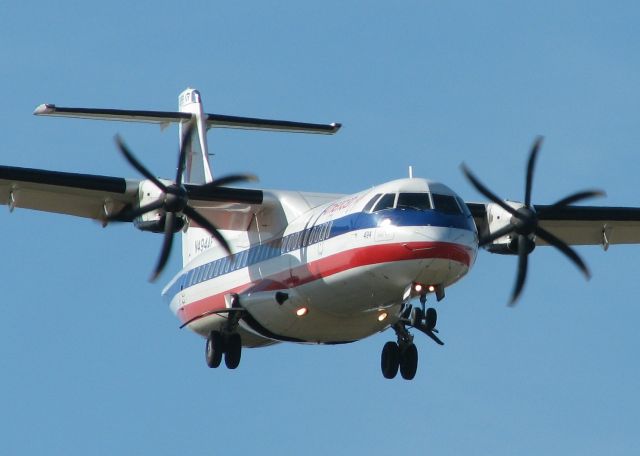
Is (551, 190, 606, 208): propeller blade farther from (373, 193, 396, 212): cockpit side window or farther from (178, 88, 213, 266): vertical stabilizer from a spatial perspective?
(178, 88, 213, 266): vertical stabilizer

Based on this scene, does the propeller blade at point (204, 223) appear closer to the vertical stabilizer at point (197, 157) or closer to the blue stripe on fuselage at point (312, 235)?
the blue stripe on fuselage at point (312, 235)

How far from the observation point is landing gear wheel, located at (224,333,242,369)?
34.8m

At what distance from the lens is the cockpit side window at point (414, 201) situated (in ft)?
99.3

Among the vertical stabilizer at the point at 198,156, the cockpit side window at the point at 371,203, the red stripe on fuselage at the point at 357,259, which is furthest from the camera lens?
the vertical stabilizer at the point at 198,156

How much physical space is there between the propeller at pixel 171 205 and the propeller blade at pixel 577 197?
6.64 meters

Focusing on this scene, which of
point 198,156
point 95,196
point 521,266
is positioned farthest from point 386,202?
point 198,156

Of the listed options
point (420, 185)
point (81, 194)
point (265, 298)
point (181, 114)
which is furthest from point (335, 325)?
point (181, 114)

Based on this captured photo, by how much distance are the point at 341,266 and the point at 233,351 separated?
492cm

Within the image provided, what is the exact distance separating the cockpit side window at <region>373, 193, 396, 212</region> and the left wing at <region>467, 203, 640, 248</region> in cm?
477

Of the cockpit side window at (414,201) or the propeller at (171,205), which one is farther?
the propeller at (171,205)

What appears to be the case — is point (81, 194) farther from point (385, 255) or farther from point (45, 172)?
point (385, 255)

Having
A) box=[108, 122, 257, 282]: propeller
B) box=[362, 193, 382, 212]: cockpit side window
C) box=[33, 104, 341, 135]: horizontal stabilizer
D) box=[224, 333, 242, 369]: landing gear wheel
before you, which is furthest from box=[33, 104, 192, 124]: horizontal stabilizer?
box=[362, 193, 382, 212]: cockpit side window

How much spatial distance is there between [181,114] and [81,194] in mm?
5645

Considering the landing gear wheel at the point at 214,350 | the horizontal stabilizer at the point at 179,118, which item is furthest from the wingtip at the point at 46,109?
the landing gear wheel at the point at 214,350
